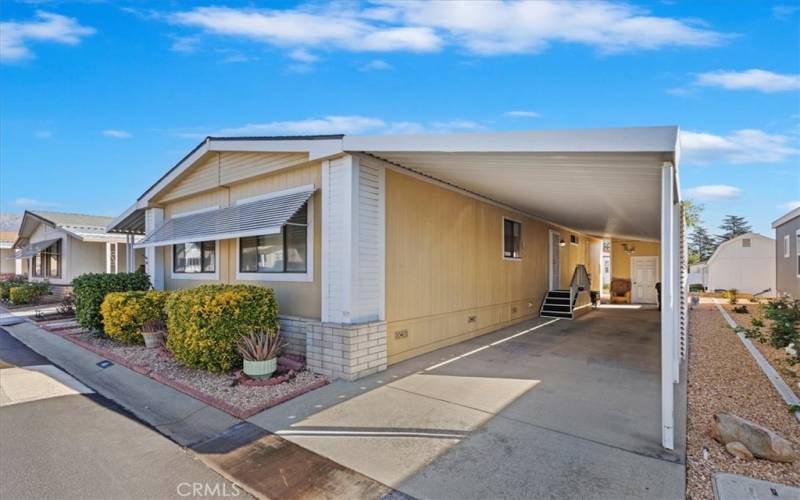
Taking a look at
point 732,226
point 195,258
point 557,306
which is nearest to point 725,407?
point 557,306

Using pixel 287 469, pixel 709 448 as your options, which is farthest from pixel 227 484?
pixel 709 448

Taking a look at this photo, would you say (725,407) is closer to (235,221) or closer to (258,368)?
(258,368)

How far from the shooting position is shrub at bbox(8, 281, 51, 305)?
16.5m

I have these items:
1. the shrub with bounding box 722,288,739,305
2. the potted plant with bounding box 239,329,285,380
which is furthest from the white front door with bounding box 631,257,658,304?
the potted plant with bounding box 239,329,285,380

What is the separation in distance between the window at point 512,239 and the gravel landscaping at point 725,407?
14.0 ft

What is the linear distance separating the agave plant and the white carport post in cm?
459

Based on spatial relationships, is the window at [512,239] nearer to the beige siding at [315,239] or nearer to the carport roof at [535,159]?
the carport roof at [535,159]

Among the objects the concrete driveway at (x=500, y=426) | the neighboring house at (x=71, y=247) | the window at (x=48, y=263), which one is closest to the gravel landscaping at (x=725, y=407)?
the concrete driveway at (x=500, y=426)

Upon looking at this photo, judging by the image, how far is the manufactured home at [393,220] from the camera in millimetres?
4570

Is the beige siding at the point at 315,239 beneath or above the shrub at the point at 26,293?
above

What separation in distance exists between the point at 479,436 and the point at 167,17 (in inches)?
375

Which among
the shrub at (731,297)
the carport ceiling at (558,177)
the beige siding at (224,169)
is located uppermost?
the beige siding at (224,169)

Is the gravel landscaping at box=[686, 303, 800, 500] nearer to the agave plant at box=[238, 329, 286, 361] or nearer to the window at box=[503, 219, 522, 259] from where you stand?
the window at box=[503, 219, 522, 259]

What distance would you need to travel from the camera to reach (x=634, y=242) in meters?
19.0
